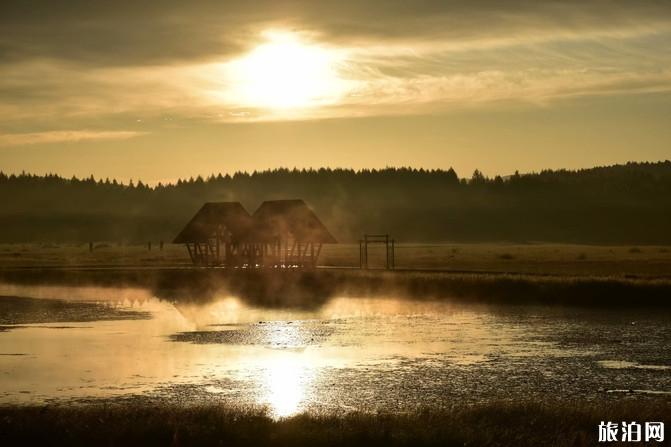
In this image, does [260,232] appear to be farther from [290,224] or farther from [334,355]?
[334,355]

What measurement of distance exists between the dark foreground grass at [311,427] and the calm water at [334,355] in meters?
2.20

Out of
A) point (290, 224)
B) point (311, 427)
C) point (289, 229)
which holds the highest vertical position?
point (290, 224)

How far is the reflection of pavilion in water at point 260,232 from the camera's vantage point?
7000cm

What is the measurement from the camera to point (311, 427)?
54.3 feet

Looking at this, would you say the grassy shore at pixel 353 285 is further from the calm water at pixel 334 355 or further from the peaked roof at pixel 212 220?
the peaked roof at pixel 212 220

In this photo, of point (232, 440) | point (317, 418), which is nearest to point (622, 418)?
point (317, 418)

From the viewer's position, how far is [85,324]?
122 ft

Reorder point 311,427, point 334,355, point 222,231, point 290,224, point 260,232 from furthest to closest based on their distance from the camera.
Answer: point 222,231 < point 260,232 < point 290,224 < point 334,355 < point 311,427

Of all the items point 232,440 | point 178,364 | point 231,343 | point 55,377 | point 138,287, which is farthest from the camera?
point 138,287

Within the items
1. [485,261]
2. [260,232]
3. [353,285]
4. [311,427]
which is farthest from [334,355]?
[485,261]

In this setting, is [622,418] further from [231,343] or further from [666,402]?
[231,343]

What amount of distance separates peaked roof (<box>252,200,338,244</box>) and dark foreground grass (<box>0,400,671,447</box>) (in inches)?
2040

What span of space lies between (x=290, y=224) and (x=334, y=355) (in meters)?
42.6

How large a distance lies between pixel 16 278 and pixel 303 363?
4081 cm
